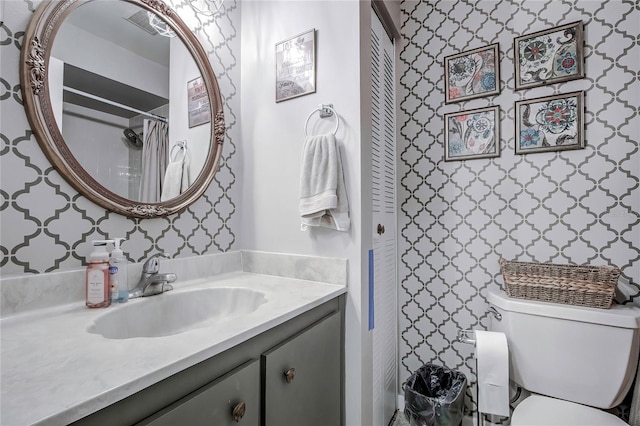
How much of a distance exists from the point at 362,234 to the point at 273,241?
1.45ft

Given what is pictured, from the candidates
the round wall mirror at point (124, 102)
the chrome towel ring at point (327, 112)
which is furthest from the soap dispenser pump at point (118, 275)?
the chrome towel ring at point (327, 112)

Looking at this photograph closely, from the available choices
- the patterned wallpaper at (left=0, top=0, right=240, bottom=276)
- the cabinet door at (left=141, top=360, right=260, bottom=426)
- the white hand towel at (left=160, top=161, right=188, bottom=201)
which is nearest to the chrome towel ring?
the white hand towel at (left=160, top=161, right=188, bottom=201)

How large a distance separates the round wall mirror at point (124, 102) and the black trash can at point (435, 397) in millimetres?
1385

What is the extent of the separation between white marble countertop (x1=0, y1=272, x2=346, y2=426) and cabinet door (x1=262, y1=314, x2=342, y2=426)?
11 centimetres

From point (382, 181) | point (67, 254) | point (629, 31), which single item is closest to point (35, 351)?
point (67, 254)

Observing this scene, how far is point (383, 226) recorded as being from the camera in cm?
149

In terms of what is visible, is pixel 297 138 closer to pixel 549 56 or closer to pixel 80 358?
pixel 80 358

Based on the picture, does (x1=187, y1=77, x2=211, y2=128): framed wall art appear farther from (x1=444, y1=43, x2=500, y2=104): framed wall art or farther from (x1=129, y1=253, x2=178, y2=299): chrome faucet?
(x1=444, y1=43, x2=500, y2=104): framed wall art

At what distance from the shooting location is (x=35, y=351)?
1.93 feet

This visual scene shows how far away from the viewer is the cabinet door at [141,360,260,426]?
55 centimetres

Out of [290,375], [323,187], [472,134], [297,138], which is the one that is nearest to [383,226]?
[323,187]

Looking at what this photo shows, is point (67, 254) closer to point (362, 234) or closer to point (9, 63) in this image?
point (9, 63)

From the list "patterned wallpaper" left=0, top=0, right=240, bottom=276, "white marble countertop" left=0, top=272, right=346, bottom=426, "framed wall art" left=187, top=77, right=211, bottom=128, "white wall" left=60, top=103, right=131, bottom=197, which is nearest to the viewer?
"white marble countertop" left=0, top=272, right=346, bottom=426

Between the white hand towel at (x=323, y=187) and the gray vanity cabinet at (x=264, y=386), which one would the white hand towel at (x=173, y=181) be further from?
the gray vanity cabinet at (x=264, y=386)
